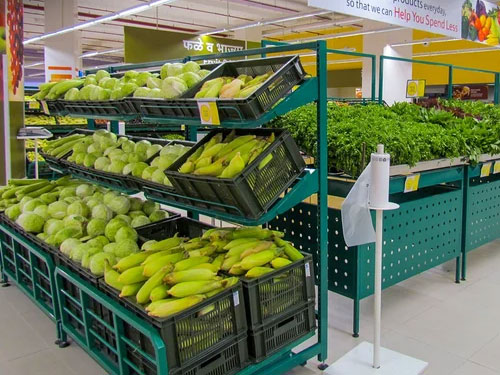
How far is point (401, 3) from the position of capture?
239 inches

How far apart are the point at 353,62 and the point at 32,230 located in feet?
63.4

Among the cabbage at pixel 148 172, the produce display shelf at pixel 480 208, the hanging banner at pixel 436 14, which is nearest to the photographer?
the cabbage at pixel 148 172

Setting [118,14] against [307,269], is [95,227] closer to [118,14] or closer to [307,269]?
[307,269]

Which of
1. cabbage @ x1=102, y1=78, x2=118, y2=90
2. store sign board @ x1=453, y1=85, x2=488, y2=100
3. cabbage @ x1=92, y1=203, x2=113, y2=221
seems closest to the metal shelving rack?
cabbage @ x1=92, y1=203, x2=113, y2=221

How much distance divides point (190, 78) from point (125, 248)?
103 cm

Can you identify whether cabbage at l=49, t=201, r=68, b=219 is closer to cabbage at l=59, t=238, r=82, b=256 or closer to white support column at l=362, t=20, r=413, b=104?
cabbage at l=59, t=238, r=82, b=256

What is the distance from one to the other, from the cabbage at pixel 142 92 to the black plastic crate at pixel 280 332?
1.48 meters

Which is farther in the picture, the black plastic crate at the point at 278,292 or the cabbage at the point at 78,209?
the cabbage at the point at 78,209

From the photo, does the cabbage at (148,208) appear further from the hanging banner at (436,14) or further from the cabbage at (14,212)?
the hanging banner at (436,14)

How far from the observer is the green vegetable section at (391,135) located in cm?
301

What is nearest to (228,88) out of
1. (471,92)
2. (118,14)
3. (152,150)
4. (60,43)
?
(152,150)

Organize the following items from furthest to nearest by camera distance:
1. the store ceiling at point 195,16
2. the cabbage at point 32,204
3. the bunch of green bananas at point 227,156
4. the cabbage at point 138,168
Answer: the store ceiling at point 195,16 < the cabbage at point 32,204 < the cabbage at point 138,168 < the bunch of green bananas at point 227,156

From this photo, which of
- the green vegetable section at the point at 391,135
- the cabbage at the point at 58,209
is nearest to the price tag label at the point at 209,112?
the green vegetable section at the point at 391,135

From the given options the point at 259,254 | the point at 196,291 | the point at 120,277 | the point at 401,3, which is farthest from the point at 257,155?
the point at 401,3
